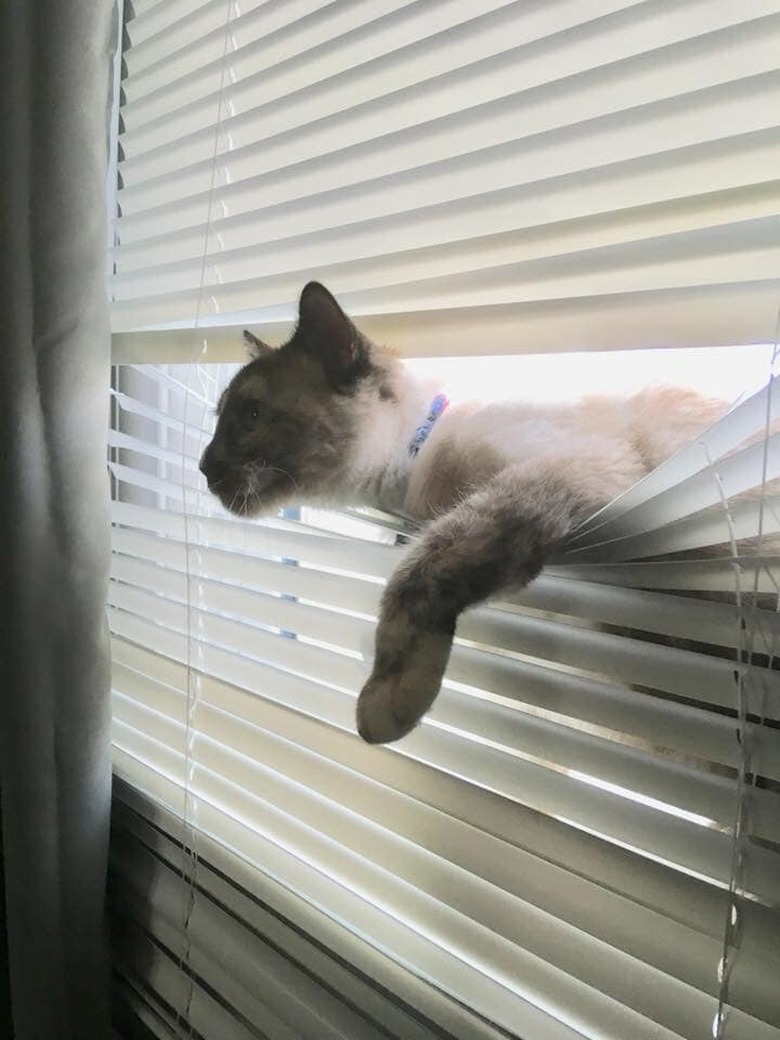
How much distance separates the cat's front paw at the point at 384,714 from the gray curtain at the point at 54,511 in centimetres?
60

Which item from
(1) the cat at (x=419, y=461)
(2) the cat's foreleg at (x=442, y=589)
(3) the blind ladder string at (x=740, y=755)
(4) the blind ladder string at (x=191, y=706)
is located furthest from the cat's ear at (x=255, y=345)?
(3) the blind ladder string at (x=740, y=755)

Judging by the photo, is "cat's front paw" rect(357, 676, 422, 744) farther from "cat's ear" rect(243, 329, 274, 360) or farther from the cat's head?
"cat's ear" rect(243, 329, 274, 360)

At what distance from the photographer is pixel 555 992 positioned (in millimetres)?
641

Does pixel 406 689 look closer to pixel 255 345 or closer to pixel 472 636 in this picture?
pixel 472 636

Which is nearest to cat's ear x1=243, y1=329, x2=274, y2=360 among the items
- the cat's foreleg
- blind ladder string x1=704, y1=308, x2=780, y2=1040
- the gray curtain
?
the gray curtain

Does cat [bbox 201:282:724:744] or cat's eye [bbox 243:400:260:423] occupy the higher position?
cat's eye [bbox 243:400:260:423]

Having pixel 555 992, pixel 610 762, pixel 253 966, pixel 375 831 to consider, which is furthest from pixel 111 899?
pixel 610 762

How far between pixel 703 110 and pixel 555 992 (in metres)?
0.68

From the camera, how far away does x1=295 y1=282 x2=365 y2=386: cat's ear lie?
766 millimetres

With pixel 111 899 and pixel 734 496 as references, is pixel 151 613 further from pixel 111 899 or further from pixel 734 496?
pixel 734 496

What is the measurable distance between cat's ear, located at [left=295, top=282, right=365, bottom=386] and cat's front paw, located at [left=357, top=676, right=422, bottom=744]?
0.37 m

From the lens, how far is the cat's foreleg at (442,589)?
565 millimetres

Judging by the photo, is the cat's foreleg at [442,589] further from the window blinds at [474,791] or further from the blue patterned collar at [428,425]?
the blue patterned collar at [428,425]

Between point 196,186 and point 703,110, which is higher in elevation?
point 196,186
